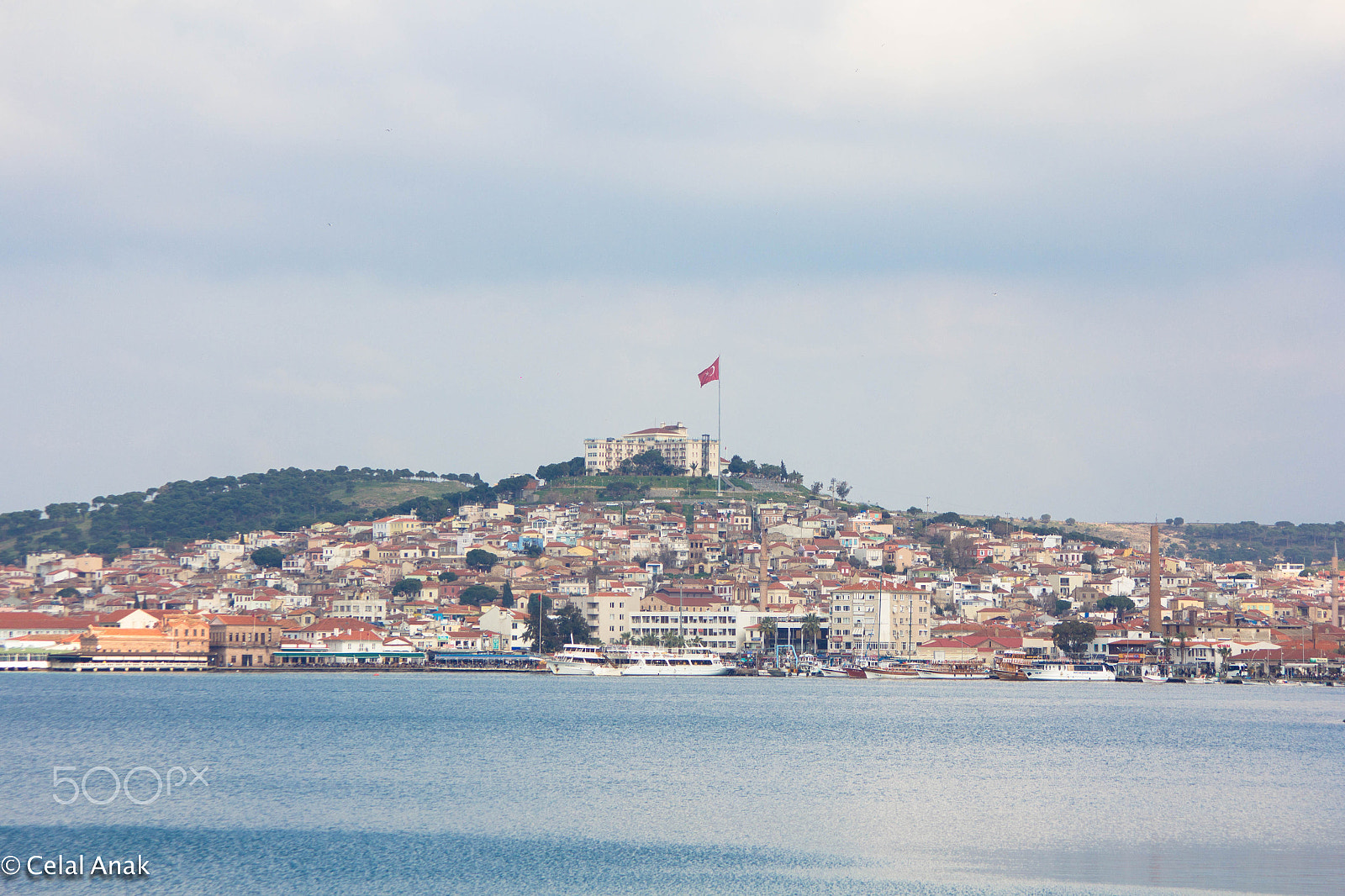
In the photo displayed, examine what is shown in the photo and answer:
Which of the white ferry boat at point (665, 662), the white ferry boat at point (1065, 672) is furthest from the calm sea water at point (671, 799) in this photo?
the white ferry boat at point (1065, 672)

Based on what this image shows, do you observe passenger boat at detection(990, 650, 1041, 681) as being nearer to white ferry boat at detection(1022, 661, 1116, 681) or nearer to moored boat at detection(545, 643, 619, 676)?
white ferry boat at detection(1022, 661, 1116, 681)

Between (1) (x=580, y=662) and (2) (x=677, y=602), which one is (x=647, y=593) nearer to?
(2) (x=677, y=602)

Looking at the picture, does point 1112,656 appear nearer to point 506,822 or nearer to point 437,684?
point 437,684

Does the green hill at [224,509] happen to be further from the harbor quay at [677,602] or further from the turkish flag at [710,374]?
the turkish flag at [710,374]

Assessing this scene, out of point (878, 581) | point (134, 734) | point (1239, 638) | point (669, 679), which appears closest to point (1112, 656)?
point (1239, 638)

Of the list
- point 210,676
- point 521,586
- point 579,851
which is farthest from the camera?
point 521,586

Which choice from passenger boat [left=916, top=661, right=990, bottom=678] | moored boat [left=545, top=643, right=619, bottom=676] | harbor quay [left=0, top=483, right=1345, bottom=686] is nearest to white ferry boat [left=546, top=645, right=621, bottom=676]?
moored boat [left=545, top=643, right=619, bottom=676]
